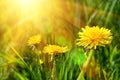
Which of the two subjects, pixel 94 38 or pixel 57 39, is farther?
pixel 57 39

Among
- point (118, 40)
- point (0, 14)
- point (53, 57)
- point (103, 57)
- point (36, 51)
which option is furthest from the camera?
point (0, 14)

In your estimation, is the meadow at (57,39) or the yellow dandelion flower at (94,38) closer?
the yellow dandelion flower at (94,38)

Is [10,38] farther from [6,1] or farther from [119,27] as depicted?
[119,27]

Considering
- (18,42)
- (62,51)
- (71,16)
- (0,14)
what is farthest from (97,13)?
(62,51)

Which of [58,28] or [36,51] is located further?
[58,28]

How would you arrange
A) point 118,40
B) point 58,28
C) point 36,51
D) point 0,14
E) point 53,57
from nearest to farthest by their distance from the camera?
point 53,57
point 36,51
point 118,40
point 58,28
point 0,14

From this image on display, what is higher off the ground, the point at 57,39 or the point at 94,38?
the point at 57,39

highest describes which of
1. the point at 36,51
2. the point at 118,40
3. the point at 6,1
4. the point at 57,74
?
the point at 6,1

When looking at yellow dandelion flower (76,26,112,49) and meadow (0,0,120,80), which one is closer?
yellow dandelion flower (76,26,112,49)
